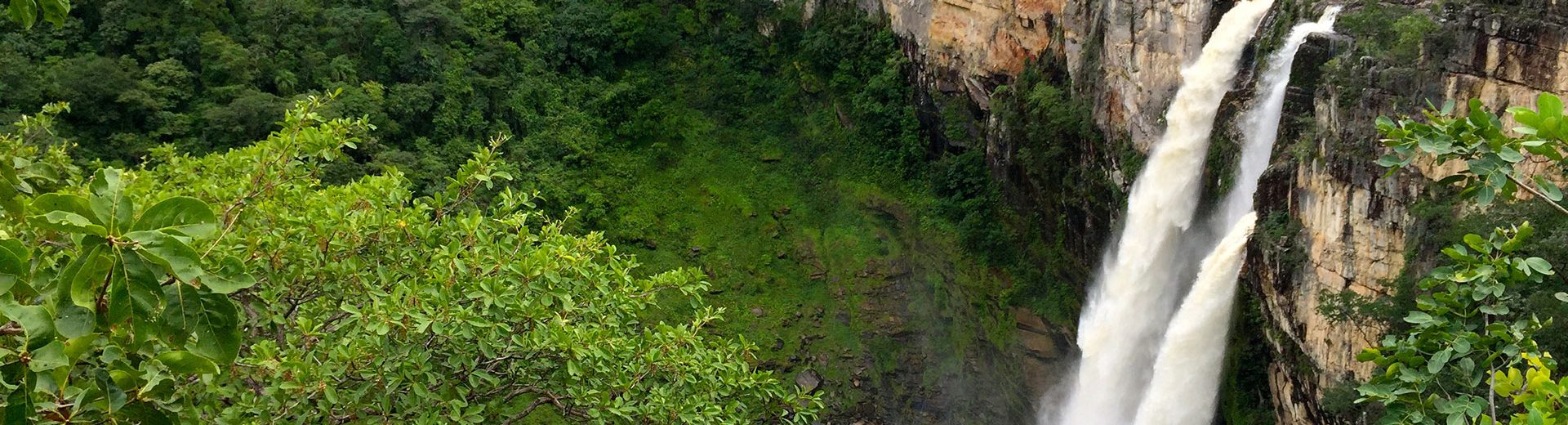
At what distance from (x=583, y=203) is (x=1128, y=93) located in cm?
1229

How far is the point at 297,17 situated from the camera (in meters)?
23.8

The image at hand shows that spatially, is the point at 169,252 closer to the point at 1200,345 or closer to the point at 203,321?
the point at 203,321

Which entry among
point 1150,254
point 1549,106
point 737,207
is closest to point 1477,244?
point 1549,106

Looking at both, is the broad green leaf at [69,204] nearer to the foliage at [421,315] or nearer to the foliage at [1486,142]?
the foliage at [421,315]

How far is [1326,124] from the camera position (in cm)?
1245

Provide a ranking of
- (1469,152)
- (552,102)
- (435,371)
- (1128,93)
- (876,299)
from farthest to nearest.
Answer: (552,102), (876,299), (1128,93), (435,371), (1469,152)

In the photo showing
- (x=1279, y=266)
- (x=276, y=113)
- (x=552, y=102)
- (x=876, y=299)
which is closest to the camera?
(x=1279, y=266)

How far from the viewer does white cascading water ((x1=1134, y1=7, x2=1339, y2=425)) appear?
44.8 feet

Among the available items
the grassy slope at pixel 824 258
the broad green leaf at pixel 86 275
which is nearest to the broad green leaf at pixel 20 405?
the broad green leaf at pixel 86 275

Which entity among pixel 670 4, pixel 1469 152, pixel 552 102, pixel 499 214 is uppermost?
pixel 1469 152

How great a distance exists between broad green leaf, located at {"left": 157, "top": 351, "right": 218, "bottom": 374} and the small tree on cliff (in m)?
3.51

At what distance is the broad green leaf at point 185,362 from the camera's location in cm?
301

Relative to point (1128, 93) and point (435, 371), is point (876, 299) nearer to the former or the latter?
point (1128, 93)

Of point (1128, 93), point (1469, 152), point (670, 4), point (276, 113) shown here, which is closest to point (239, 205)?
point (1469, 152)
